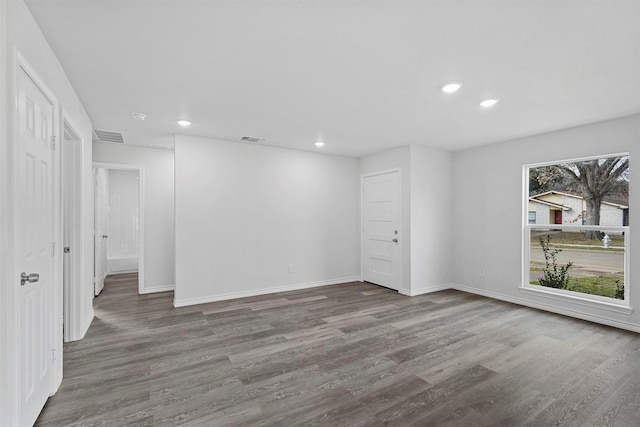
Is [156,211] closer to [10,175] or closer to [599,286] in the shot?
[10,175]

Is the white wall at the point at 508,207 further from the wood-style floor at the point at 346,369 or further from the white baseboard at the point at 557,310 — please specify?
the wood-style floor at the point at 346,369

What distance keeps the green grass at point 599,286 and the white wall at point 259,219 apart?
333 cm

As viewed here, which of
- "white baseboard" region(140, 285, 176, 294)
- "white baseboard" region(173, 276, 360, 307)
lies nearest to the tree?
"white baseboard" region(173, 276, 360, 307)

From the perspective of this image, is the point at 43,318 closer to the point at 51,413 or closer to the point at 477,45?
the point at 51,413

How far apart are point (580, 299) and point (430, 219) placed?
2192 mm

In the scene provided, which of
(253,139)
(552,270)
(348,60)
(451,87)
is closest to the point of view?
(348,60)

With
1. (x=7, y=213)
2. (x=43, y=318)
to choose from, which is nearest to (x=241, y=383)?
(x=43, y=318)

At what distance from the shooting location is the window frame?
142 inches

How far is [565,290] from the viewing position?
425 centimetres

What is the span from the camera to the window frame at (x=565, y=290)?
3.60m

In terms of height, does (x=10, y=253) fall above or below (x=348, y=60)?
below

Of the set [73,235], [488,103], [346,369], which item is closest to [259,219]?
[73,235]

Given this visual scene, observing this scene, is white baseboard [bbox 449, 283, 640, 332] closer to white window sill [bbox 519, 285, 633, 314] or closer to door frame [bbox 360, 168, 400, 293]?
white window sill [bbox 519, 285, 633, 314]

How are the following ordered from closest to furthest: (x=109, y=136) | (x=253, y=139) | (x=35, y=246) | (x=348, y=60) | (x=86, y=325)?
(x=35, y=246) → (x=348, y=60) → (x=86, y=325) → (x=109, y=136) → (x=253, y=139)
